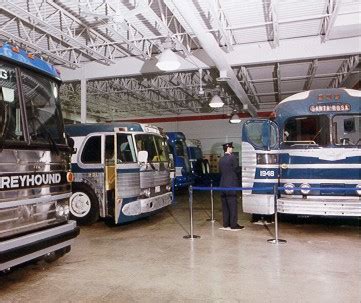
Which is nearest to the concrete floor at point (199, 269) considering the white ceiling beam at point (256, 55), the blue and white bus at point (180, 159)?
the white ceiling beam at point (256, 55)

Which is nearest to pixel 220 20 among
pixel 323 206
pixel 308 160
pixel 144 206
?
pixel 308 160

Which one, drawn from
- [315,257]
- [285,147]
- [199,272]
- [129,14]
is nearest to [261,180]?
[285,147]

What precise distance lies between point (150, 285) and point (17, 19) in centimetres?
772

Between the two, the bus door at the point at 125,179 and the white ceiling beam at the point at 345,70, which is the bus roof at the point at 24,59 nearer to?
the bus door at the point at 125,179

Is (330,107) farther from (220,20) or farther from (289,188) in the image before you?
(220,20)

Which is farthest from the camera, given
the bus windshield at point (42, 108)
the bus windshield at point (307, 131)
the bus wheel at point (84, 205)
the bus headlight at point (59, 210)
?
the bus wheel at point (84, 205)

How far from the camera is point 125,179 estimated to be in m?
7.66

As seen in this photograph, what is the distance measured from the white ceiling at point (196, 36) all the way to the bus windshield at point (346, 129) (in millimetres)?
2427

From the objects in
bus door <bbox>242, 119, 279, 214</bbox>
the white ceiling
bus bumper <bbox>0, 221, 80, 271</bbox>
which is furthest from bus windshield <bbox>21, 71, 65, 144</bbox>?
bus door <bbox>242, 119, 279, 214</bbox>

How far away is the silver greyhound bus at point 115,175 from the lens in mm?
7715

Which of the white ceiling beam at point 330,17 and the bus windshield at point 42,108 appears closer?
the bus windshield at point 42,108

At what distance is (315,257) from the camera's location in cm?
577

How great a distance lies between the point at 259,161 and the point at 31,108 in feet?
16.1

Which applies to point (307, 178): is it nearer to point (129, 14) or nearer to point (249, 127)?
point (249, 127)
